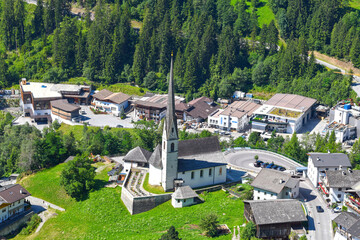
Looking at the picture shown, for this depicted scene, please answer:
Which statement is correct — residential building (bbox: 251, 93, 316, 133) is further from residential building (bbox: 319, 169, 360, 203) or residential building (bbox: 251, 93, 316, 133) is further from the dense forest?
residential building (bbox: 319, 169, 360, 203)

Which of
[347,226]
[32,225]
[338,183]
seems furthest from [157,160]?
[347,226]

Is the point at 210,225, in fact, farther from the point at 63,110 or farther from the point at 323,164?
the point at 63,110

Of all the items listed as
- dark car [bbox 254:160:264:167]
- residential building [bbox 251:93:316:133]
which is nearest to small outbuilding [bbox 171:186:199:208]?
dark car [bbox 254:160:264:167]

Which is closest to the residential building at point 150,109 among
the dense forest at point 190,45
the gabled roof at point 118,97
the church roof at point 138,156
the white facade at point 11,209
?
the gabled roof at point 118,97

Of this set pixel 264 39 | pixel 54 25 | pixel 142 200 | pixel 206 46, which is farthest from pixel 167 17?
pixel 142 200

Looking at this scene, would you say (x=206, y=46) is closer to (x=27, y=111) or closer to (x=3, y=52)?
(x=27, y=111)
